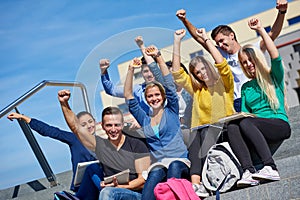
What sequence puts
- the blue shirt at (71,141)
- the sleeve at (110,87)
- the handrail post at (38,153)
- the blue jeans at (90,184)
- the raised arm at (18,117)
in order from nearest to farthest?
1. the sleeve at (110,87)
2. the blue jeans at (90,184)
3. the blue shirt at (71,141)
4. the raised arm at (18,117)
5. the handrail post at (38,153)

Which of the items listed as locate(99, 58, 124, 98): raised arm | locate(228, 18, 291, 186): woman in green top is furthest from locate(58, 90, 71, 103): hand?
locate(228, 18, 291, 186): woman in green top

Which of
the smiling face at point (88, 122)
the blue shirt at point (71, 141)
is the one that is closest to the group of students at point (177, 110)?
the smiling face at point (88, 122)

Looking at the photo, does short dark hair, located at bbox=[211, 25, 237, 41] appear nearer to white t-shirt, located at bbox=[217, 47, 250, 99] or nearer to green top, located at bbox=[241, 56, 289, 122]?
white t-shirt, located at bbox=[217, 47, 250, 99]

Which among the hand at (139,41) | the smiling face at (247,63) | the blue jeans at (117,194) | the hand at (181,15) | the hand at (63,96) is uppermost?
the hand at (181,15)

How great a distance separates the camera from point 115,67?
13.0 feet

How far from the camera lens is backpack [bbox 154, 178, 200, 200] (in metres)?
3.57

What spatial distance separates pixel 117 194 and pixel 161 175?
0.30 m

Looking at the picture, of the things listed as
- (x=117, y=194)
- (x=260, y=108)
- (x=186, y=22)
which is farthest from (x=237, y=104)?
(x=117, y=194)

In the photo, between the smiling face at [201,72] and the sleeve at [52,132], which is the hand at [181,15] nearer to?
the smiling face at [201,72]

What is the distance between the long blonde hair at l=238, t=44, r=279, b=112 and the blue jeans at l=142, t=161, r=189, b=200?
27.9 inches

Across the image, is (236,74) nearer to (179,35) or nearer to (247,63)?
(247,63)

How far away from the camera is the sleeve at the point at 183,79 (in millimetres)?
3957

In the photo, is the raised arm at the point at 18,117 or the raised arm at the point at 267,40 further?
the raised arm at the point at 18,117

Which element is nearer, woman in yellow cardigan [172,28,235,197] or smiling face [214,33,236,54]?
woman in yellow cardigan [172,28,235,197]
